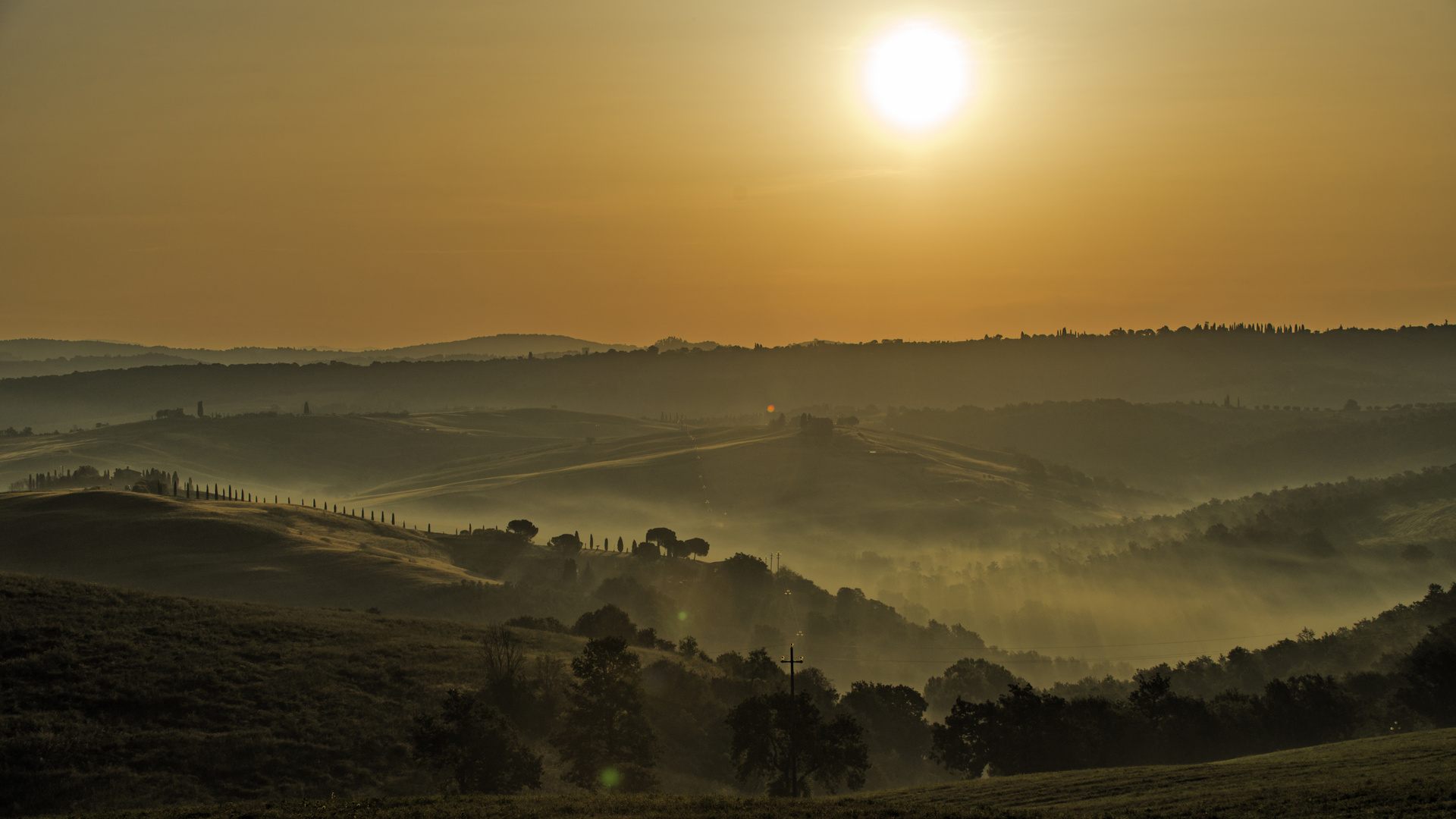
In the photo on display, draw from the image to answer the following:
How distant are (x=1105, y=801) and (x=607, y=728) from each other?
34.4 metres

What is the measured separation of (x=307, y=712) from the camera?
56312 mm

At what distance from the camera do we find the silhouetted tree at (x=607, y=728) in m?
62.0

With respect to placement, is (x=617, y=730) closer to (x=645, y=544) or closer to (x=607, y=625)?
(x=607, y=625)

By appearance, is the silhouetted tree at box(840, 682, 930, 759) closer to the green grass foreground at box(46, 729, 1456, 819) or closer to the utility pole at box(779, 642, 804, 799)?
the utility pole at box(779, 642, 804, 799)

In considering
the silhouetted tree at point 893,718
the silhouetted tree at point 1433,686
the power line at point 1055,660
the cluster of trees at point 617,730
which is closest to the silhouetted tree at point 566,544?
the power line at point 1055,660

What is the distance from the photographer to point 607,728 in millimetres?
64625

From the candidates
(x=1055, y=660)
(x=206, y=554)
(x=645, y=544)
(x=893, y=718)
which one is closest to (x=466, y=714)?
(x=893, y=718)

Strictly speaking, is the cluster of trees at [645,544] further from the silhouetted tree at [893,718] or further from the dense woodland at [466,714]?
the silhouetted tree at [893,718]

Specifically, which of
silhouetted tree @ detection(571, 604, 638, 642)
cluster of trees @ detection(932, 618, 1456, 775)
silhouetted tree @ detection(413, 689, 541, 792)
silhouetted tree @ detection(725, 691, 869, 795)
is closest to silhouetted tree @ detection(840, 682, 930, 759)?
cluster of trees @ detection(932, 618, 1456, 775)

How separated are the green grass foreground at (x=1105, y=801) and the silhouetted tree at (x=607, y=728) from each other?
20.0 metres

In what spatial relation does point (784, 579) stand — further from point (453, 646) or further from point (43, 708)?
point (43, 708)

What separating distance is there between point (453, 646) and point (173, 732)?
2566cm

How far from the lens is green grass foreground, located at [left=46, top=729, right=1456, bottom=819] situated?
3362 centimetres

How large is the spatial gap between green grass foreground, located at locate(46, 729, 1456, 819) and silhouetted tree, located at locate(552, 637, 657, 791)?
65.5 ft
